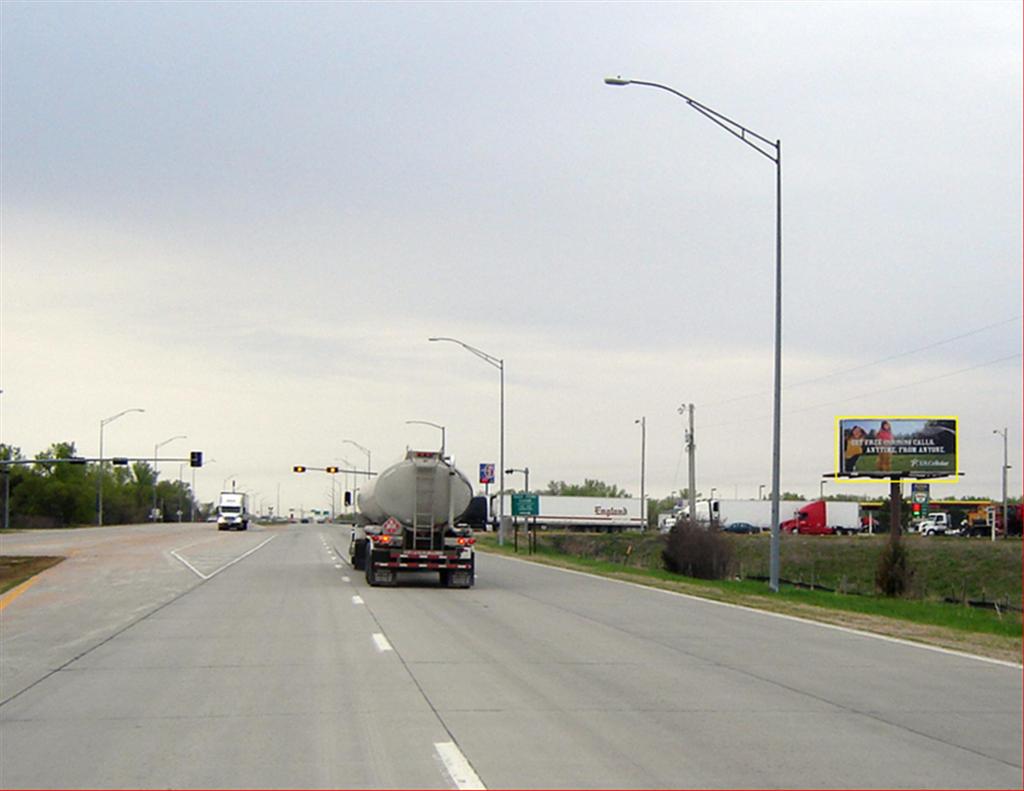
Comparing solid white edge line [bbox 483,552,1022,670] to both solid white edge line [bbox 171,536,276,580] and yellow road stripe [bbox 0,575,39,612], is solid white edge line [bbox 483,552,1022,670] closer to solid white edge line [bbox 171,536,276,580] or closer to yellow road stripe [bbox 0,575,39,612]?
solid white edge line [bbox 171,536,276,580]

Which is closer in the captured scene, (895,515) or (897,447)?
(895,515)

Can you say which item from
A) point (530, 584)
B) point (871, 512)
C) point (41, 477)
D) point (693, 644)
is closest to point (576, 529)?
point (871, 512)

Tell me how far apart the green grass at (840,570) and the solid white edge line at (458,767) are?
13689mm

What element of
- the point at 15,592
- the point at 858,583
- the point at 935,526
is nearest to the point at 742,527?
the point at 935,526

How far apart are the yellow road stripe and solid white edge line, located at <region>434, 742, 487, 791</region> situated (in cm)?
1729

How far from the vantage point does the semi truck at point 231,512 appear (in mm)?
103250

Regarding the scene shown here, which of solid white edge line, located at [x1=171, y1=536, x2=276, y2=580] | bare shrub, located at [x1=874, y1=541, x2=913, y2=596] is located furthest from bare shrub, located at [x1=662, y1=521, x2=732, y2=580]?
solid white edge line, located at [x1=171, y1=536, x2=276, y2=580]

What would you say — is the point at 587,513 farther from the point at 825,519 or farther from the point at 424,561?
the point at 424,561

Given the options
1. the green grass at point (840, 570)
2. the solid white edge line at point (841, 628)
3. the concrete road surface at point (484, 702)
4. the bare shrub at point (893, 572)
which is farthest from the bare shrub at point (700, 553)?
the concrete road surface at point (484, 702)

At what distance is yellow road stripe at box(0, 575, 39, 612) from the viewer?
84.5 feet

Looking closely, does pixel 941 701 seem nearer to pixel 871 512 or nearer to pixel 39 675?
pixel 39 675

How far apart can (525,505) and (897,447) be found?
2199 cm

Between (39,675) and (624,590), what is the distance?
18965 mm

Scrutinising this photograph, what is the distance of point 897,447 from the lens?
66.1m
